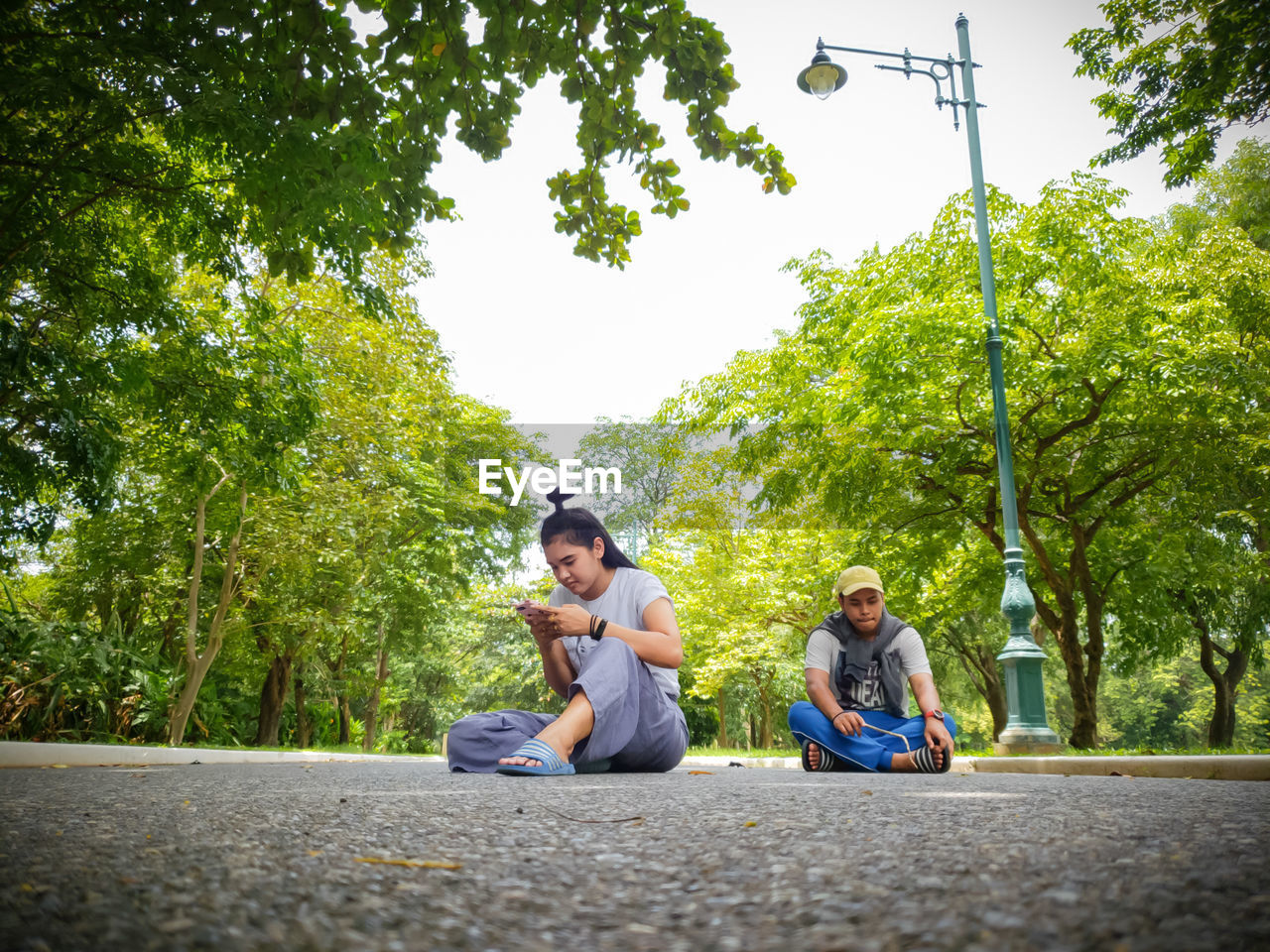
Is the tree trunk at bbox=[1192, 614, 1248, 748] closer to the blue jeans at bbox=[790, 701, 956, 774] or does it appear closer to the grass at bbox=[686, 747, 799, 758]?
the grass at bbox=[686, 747, 799, 758]

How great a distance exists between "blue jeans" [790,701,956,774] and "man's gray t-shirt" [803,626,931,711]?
9cm

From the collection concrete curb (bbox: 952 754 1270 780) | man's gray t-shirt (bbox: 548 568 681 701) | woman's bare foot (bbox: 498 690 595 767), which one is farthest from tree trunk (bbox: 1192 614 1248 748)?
woman's bare foot (bbox: 498 690 595 767)

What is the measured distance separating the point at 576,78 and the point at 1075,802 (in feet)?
11.1

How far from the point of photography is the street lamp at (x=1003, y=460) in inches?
331

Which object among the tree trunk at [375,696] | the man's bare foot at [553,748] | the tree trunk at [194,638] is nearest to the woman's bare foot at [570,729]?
the man's bare foot at [553,748]

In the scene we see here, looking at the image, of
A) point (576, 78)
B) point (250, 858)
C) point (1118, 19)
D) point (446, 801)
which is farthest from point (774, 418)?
point (250, 858)

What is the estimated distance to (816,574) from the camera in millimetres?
14656

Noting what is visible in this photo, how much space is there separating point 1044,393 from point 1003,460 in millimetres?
2221

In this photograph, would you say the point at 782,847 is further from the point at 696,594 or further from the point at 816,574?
the point at 696,594

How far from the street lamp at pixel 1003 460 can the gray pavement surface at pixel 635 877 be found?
6.32 metres

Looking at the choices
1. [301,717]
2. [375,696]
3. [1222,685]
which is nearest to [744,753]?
[375,696]

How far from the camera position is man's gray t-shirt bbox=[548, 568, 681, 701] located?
449 cm

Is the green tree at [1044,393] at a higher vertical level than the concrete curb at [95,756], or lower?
higher

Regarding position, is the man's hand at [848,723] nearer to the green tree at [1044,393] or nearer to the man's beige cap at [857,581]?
the man's beige cap at [857,581]
